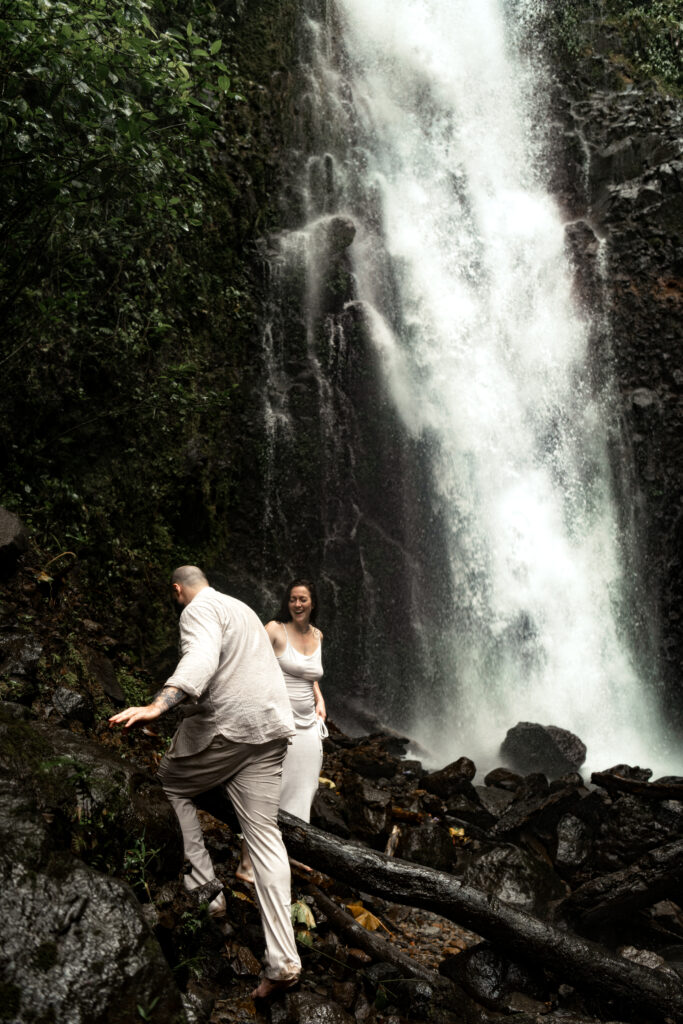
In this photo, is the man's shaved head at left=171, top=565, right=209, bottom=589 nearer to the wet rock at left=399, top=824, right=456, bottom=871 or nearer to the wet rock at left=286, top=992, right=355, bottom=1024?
the wet rock at left=286, top=992, right=355, bottom=1024

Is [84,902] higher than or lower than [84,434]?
lower

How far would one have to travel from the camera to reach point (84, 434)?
310 inches

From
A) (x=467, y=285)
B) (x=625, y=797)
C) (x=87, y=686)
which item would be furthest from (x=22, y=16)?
(x=467, y=285)

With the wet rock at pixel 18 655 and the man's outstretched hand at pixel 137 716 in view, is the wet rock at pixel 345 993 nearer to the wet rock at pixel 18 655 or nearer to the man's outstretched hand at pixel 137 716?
the man's outstretched hand at pixel 137 716

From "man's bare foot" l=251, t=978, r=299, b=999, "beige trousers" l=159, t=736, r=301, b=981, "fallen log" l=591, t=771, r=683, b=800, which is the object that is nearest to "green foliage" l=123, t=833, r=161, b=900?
"beige trousers" l=159, t=736, r=301, b=981

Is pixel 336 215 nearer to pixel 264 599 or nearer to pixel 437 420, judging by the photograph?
pixel 437 420

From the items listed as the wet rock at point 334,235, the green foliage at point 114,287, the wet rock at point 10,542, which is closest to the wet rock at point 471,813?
the green foliage at point 114,287

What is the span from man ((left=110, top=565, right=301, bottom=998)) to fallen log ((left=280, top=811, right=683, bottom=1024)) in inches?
19.4

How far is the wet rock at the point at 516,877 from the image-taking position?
599 centimetres

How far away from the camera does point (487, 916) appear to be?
3.96 m

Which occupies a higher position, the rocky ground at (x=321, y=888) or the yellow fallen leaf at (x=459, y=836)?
the yellow fallen leaf at (x=459, y=836)

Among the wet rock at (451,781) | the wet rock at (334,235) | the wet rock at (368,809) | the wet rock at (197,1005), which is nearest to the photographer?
the wet rock at (197,1005)

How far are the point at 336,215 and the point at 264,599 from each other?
7453 mm

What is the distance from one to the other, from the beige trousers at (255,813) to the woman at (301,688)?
3.91 feet
